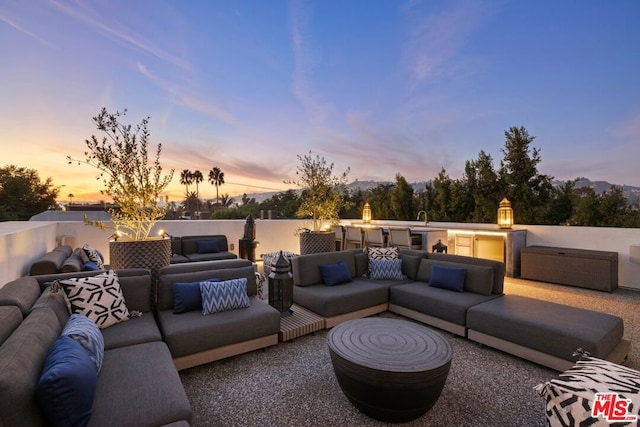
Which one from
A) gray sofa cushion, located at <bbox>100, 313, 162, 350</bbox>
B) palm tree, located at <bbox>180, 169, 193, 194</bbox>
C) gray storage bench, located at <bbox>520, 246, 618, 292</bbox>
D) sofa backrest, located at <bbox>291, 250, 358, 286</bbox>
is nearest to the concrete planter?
sofa backrest, located at <bbox>291, 250, 358, 286</bbox>

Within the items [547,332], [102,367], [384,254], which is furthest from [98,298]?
[547,332]

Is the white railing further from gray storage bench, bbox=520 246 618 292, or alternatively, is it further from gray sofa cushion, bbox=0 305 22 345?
gray sofa cushion, bbox=0 305 22 345

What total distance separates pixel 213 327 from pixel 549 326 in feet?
9.87

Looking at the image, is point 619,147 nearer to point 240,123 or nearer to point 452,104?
point 452,104

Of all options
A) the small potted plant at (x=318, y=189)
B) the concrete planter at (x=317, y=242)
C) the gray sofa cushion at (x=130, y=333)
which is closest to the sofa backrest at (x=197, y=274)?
the gray sofa cushion at (x=130, y=333)

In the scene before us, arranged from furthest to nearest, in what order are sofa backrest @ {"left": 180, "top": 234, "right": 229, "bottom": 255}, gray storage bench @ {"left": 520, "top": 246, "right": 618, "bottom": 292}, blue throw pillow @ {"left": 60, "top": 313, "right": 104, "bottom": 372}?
sofa backrest @ {"left": 180, "top": 234, "right": 229, "bottom": 255} → gray storage bench @ {"left": 520, "top": 246, "right": 618, "bottom": 292} → blue throw pillow @ {"left": 60, "top": 313, "right": 104, "bottom": 372}

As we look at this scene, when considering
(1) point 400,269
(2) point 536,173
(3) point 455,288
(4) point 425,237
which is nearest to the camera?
(3) point 455,288

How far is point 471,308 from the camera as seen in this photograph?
3086mm

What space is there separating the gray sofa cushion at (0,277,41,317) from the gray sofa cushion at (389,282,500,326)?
3576 mm

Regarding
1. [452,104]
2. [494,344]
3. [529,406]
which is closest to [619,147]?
[452,104]

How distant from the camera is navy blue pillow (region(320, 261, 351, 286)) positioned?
12.8 feet

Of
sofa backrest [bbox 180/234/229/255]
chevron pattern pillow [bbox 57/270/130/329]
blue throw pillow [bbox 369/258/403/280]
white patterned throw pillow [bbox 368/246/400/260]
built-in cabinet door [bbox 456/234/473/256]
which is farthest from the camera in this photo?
built-in cabinet door [bbox 456/234/473/256]

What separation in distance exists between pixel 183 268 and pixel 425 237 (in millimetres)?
4897

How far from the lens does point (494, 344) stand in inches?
113
